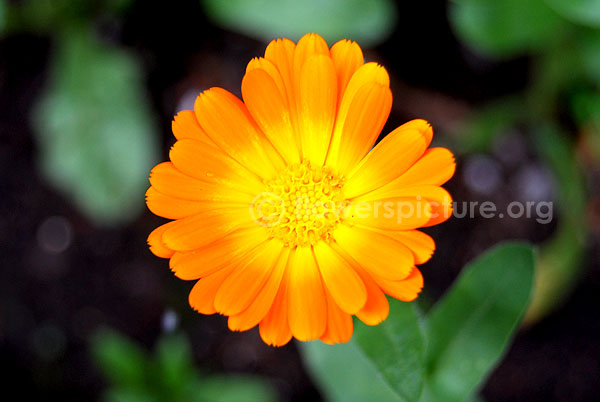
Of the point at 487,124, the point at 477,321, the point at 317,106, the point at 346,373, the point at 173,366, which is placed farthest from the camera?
the point at 487,124

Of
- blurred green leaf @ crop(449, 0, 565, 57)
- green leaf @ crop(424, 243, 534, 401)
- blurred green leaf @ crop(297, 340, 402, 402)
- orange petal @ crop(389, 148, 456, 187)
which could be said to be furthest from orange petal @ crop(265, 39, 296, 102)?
blurred green leaf @ crop(449, 0, 565, 57)

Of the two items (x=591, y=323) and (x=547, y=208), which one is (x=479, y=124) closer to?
(x=547, y=208)

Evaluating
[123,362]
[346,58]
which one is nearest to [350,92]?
[346,58]

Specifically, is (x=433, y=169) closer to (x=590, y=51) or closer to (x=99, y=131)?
(x=590, y=51)

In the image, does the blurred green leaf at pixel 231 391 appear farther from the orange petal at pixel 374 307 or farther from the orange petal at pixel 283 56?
the orange petal at pixel 283 56

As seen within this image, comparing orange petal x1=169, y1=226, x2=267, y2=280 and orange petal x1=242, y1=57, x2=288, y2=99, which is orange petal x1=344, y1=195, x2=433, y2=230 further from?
orange petal x1=242, y1=57, x2=288, y2=99

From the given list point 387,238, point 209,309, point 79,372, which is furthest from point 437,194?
point 79,372

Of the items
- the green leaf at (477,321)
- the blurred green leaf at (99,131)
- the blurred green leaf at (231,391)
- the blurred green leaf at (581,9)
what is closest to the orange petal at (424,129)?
the green leaf at (477,321)
